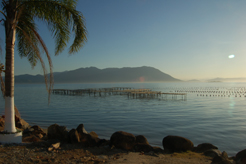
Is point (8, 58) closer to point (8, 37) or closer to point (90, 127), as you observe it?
point (8, 37)

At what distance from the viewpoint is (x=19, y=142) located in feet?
22.5

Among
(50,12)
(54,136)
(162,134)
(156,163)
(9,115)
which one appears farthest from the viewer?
(162,134)

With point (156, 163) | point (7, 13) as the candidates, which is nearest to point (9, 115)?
point (7, 13)

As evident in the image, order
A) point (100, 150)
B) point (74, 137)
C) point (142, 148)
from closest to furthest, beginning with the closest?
1. point (100, 150)
2. point (142, 148)
3. point (74, 137)

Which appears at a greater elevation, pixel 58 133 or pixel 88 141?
pixel 58 133

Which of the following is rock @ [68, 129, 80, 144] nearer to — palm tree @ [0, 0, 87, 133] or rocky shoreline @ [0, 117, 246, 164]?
rocky shoreline @ [0, 117, 246, 164]

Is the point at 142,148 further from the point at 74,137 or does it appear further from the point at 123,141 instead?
the point at 74,137

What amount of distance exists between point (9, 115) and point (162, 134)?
9304mm

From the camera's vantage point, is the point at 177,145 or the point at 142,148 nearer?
the point at 142,148

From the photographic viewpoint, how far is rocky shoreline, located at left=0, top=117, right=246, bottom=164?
5.65 metres

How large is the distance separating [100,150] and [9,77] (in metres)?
4.19

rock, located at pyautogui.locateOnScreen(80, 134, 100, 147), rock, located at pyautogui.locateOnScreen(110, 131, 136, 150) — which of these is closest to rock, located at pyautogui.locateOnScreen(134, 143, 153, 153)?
rock, located at pyautogui.locateOnScreen(110, 131, 136, 150)

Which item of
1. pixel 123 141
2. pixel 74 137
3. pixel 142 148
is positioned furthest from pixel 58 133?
pixel 142 148

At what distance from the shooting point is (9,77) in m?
6.95
